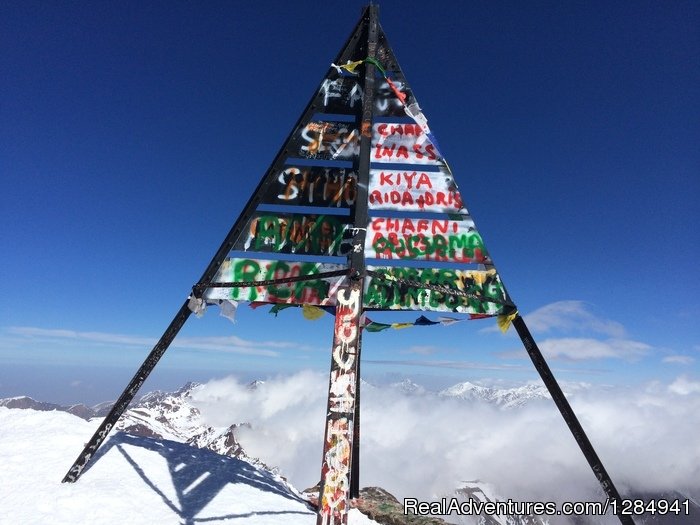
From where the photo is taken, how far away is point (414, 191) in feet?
26.6

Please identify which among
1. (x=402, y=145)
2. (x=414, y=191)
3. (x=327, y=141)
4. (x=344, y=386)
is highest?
(x=327, y=141)

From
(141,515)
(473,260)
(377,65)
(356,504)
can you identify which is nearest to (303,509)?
(356,504)

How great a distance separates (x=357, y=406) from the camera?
10836 mm

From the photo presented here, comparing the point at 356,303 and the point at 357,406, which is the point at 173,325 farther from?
the point at 357,406

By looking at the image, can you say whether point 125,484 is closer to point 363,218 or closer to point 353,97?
point 363,218

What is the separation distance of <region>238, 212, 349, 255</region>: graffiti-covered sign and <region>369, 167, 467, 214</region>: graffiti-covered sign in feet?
3.32

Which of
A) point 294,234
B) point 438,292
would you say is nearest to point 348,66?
point 294,234

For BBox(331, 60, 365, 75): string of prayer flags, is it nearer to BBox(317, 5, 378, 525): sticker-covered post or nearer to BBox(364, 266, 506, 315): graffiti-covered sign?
BBox(317, 5, 378, 525): sticker-covered post

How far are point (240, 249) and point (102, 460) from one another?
6422mm

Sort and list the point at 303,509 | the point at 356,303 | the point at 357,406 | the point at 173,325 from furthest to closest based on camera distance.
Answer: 1. the point at 357,406
2. the point at 303,509
3. the point at 173,325
4. the point at 356,303

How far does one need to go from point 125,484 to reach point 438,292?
8083 millimetres

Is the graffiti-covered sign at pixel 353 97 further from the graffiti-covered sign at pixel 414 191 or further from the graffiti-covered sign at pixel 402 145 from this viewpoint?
the graffiti-covered sign at pixel 414 191

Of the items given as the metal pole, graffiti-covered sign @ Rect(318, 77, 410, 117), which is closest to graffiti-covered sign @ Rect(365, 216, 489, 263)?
the metal pole

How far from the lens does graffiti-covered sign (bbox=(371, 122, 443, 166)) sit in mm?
8172
